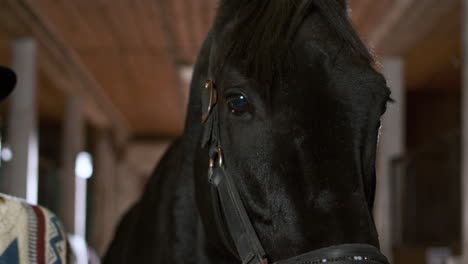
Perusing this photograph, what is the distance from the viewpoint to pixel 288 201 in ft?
4.51

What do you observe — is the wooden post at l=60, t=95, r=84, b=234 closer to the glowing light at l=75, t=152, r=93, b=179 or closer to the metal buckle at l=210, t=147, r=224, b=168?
the glowing light at l=75, t=152, r=93, b=179

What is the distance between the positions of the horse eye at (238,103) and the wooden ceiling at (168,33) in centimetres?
427

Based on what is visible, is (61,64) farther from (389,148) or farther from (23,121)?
(389,148)

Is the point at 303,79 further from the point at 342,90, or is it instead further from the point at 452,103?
the point at 452,103

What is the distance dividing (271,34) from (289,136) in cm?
25

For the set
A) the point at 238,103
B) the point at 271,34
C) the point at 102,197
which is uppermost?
the point at 271,34

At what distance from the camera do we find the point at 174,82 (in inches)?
360

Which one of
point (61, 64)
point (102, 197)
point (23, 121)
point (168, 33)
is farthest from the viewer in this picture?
point (102, 197)

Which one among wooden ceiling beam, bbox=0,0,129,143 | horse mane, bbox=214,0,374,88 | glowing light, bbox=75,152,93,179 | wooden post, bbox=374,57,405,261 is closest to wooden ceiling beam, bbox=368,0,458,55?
wooden post, bbox=374,57,405,261

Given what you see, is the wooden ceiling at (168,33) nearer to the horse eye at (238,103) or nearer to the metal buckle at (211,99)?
the metal buckle at (211,99)

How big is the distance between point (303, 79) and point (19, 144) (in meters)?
4.91

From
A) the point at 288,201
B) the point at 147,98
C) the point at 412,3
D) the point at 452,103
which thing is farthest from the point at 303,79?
the point at 147,98

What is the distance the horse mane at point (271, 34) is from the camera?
146 cm

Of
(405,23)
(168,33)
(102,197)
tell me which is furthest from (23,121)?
(102,197)
